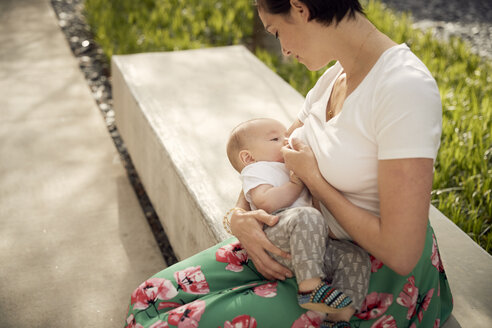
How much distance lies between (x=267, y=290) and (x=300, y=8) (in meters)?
0.71

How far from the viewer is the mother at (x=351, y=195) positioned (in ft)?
3.73

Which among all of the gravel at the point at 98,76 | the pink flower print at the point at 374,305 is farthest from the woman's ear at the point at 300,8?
the gravel at the point at 98,76

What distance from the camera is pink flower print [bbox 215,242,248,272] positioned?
1463 mm

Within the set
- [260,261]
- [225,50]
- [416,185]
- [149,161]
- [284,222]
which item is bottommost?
[149,161]

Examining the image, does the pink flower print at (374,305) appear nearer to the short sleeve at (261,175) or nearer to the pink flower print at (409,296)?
the pink flower print at (409,296)

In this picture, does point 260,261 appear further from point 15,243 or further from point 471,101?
point 471,101

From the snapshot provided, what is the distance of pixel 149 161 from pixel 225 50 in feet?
3.70

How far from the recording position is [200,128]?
246cm

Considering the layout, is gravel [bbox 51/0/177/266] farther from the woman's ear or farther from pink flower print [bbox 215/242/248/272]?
the woman's ear

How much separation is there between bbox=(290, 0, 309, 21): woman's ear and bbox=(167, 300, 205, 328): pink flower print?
77 cm

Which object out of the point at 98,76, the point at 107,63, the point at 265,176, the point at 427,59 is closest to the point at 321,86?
the point at 265,176

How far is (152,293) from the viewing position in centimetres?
141

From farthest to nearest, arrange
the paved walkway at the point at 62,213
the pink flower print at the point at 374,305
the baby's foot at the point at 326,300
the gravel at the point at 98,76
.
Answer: the gravel at the point at 98,76
the paved walkway at the point at 62,213
the pink flower print at the point at 374,305
the baby's foot at the point at 326,300

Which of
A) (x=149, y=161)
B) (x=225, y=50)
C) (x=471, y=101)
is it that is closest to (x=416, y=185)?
(x=149, y=161)
